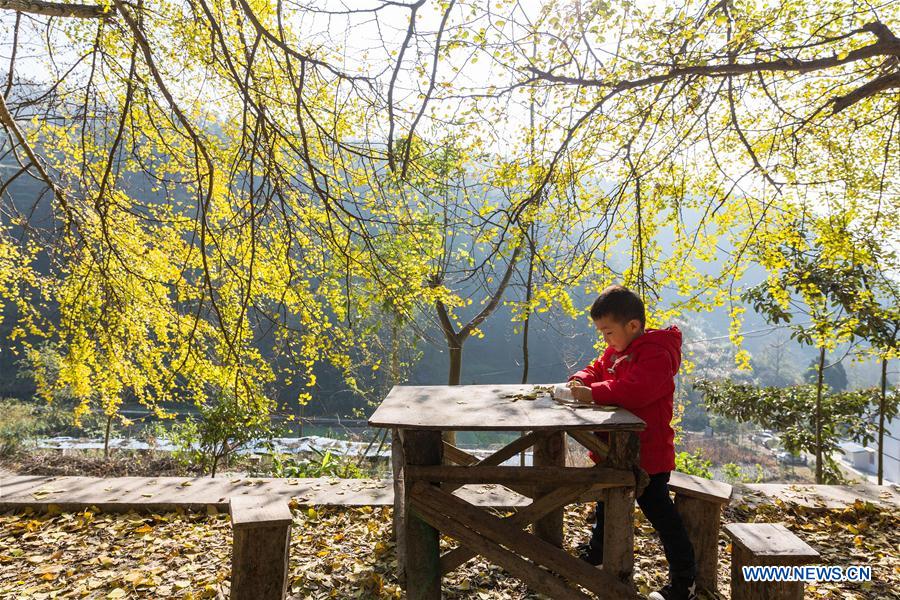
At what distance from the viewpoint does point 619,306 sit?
111 inches

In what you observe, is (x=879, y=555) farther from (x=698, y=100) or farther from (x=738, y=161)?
(x=738, y=161)

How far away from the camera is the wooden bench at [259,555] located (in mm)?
2348

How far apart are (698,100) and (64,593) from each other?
17.6 ft

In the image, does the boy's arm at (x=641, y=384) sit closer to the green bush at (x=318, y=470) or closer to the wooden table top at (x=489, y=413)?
the wooden table top at (x=489, y=413)

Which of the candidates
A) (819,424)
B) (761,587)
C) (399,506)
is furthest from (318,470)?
(819,424)

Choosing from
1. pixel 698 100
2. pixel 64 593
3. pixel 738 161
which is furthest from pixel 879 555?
pixel 64 593

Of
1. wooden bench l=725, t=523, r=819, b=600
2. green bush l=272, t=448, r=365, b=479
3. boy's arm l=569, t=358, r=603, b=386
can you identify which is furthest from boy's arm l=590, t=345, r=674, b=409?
green bush l=272, t=448, r=365, b=479

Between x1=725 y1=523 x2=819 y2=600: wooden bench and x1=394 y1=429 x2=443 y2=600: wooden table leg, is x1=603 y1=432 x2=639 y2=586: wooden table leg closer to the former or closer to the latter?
x1=725 y1=523 x2=819 y2=600: wooden bench

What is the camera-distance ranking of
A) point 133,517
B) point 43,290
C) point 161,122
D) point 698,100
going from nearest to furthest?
point 133,517
point 698,100
point 161,122
point 43,290

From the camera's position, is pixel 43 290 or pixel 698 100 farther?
pixel 43 290

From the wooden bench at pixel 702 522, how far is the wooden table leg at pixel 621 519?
690 millimetres

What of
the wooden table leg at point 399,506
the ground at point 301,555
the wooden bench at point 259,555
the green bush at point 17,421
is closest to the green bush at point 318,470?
the ground at point 301,555

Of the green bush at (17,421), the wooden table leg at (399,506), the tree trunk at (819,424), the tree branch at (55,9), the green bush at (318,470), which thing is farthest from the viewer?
the green bush at (17,421)

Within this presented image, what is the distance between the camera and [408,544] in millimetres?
2465
